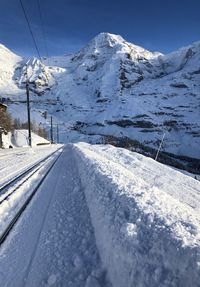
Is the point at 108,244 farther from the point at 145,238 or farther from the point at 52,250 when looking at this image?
the point at 52,250

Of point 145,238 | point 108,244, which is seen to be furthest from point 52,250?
point 145,238

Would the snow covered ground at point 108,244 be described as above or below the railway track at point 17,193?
above

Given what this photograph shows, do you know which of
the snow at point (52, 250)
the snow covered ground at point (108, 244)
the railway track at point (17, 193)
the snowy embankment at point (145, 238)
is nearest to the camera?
the snowy embankment at point (145, 238)

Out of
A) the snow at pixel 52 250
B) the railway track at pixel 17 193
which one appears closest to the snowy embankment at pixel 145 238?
the snow at pixel 52 250

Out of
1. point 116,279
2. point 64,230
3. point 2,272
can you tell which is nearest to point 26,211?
point 64,230

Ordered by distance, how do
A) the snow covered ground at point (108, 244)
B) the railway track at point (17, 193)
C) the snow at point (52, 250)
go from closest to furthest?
the snow covered ground at point (108, 244) → the snow at point (52, 250) → the railway track at point (17, 193)

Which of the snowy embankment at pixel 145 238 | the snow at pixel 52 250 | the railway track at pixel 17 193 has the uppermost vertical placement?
the snowy embankment at pixel 145 238

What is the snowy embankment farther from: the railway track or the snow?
the railway track

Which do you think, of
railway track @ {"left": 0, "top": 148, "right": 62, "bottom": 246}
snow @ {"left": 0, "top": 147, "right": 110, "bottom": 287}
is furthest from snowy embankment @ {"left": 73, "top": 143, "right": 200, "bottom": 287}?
railway track @ {"left": 0, "top": 148, "right": 62, "bottom": 246}

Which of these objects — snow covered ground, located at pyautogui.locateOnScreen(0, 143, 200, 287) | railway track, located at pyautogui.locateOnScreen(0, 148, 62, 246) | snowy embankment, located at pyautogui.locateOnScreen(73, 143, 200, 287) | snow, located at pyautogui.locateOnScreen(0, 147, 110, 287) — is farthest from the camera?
railway track, located at pyautogui.locateOnScreen(0, 148, 62, 246)

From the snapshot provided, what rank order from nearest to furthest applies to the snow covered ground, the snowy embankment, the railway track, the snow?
the snowy embankment
the snow covered ground
the snow
the railway track

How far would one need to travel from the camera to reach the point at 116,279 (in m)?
4.71

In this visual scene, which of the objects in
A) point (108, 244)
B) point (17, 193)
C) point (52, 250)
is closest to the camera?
→ point (108, 244)

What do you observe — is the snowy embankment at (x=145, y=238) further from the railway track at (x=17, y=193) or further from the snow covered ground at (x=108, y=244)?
the railway track at (x=17, y=193)
